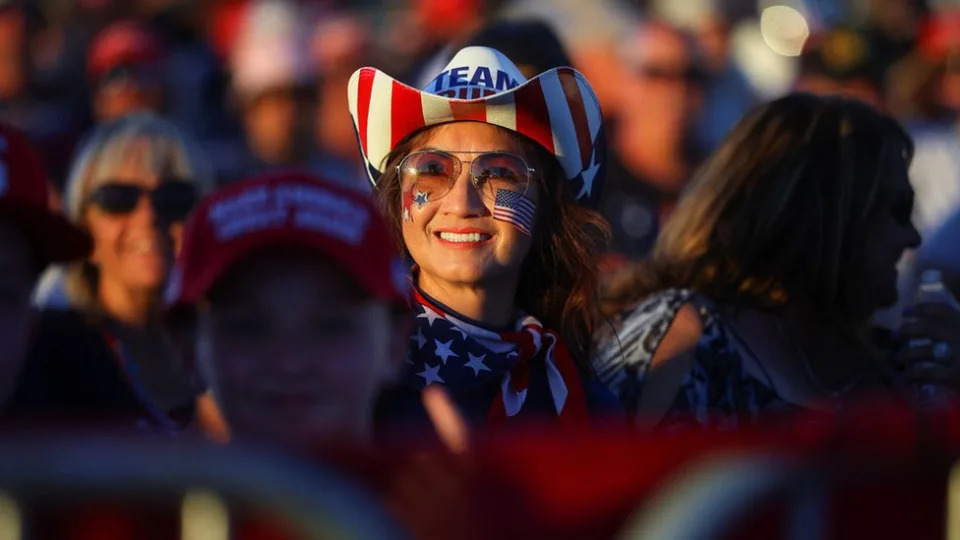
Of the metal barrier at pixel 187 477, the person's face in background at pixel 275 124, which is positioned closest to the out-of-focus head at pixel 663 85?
the person's face in background at pixel 275 124

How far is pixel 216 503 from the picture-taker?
6.68 feet

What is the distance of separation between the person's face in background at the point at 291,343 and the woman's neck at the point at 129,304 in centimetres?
249

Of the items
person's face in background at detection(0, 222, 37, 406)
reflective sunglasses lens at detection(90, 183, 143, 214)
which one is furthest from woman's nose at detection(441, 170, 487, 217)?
reflective sunglasses lens at detection(90, 183, 143, 214)

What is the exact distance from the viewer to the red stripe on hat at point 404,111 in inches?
151

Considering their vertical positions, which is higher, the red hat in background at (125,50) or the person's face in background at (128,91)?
the red hat in background at (125,50)

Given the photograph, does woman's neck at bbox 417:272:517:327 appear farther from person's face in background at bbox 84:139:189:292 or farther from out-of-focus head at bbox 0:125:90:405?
person's face in background at bbox 84:139:189:292

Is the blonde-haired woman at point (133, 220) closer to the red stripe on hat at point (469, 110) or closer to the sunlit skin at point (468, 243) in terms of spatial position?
the sunlit skin at point (468, 243)

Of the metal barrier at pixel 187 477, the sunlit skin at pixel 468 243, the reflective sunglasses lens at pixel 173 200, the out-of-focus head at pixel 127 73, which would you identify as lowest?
the out-of-focus head at pixel 127 73

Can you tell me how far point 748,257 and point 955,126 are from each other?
13.4ft

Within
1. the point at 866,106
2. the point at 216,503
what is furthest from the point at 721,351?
the point at 216,503

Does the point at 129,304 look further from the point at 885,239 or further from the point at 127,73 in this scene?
the point at 127,73

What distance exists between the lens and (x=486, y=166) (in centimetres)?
378

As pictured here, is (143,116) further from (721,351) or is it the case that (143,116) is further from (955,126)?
(955,126)

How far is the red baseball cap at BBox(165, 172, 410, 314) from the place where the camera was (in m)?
2.73
